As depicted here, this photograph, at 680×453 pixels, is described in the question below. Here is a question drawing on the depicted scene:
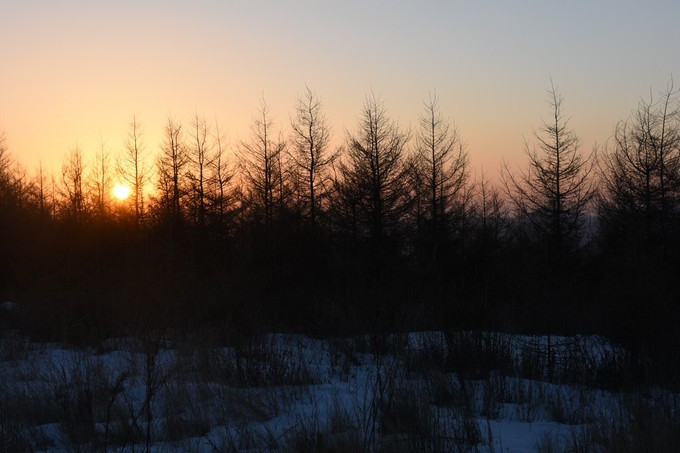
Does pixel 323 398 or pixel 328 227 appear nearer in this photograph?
pixel 323 398

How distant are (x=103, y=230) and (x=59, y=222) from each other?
2.45 m

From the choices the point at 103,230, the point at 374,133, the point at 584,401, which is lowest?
the point at 584,401

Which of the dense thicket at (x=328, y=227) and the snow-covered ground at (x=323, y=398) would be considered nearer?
the snow-covered ground at (x=323, y=398)

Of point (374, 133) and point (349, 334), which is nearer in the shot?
point (349, 334)

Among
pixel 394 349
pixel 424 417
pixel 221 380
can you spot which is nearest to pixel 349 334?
pixel 394 349

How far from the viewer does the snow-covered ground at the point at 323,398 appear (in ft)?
18.6

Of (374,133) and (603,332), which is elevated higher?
(374,133)

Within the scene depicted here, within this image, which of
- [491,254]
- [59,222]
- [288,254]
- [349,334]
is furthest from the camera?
[59,222]

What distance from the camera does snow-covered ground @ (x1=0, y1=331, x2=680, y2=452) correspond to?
5.68 metres

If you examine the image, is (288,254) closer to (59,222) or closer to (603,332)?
(59,222)

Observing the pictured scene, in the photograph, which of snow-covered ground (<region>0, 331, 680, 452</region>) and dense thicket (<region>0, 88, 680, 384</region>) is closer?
snow-covered ground (<region>0, 331, 680, 452</region>)

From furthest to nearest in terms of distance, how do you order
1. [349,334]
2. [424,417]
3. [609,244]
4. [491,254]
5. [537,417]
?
[491,254]
[609,244]
[349,334]
[537,417]
[424,417]

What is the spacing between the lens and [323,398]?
7.48m

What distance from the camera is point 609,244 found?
3241 centimetres
